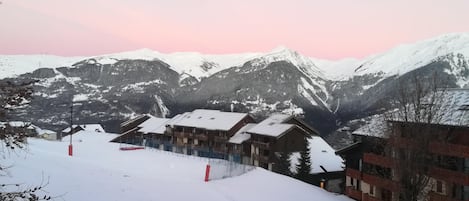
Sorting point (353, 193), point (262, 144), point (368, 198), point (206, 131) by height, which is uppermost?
point (206, 131)

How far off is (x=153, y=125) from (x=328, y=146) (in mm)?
40210

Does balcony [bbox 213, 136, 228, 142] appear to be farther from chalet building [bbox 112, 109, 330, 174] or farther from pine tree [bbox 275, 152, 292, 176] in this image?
pine tree [bbox 275, 152, 292, 176]

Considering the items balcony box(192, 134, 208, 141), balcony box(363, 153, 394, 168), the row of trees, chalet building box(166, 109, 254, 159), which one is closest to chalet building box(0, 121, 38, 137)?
balcony box(363, 153, 394, 168)

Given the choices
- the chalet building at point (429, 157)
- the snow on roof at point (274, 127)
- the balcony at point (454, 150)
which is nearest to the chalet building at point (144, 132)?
the snow on roof at point (274, 127)

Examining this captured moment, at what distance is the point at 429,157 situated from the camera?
72.5 ft

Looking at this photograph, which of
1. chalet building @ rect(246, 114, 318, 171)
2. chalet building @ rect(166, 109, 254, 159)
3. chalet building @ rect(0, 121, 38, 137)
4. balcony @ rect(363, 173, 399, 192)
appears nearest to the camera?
chalet building @ rect(0, 121, 38, 137)

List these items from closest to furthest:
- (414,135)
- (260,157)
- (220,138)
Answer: (414,135) → (260,157) → (220,138)

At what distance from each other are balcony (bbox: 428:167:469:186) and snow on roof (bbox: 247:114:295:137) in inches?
1223

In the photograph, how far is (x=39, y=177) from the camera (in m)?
21.4

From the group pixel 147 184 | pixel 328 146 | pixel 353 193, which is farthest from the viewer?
pixel 328 146

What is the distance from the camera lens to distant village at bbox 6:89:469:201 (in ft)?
79.3

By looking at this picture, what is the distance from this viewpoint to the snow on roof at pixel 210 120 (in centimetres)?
7125

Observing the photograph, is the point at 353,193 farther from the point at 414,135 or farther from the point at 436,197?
the point at 414,135

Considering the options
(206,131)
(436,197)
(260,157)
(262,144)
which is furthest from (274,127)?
(436,197)
